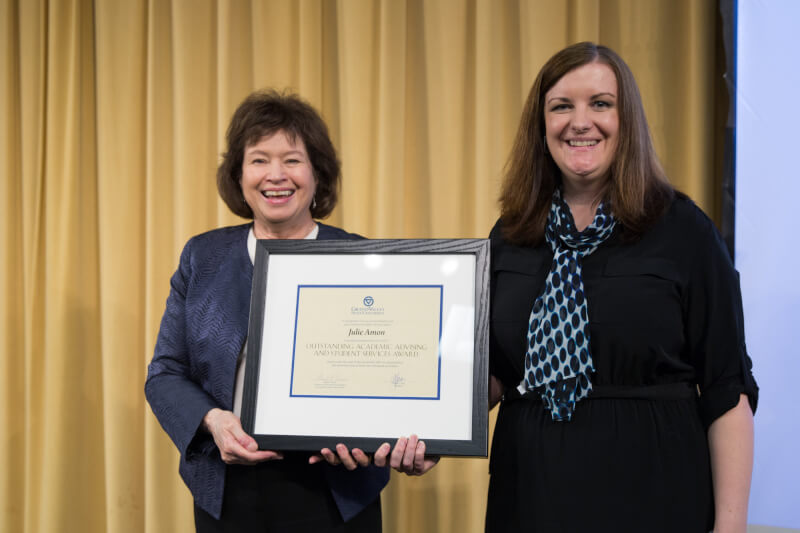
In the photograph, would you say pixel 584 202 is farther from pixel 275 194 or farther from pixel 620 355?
pixel 275 194

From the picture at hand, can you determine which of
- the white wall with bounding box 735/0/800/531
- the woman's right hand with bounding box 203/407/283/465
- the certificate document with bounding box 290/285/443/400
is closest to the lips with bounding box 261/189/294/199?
the certificate document with bounding box 290/285/443/400

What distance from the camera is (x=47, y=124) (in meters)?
2.97

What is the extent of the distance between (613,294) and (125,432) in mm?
2267

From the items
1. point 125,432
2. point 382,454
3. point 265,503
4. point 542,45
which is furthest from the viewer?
point 125,432

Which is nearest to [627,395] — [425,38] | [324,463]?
[324,463]

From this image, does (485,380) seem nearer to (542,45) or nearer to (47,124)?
(542,45)

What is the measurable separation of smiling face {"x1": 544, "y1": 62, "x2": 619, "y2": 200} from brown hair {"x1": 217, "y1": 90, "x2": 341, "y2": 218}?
0.57 m

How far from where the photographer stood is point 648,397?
1304 mm

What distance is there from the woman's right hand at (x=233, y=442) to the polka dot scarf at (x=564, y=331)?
1.75 ft

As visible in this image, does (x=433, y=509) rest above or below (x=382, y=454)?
below

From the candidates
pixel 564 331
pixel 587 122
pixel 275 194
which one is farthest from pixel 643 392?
pixel 275 194

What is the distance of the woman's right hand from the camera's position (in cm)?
133

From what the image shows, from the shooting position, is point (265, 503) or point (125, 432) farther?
point (125, 432)

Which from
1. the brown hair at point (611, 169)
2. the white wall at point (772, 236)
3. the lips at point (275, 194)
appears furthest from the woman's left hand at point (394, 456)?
the white wall at point (772, 236)
